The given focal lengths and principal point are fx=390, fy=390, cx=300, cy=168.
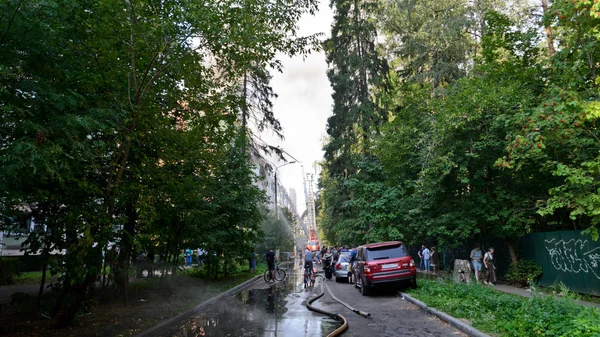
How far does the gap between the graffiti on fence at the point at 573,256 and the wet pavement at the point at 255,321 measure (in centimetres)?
834

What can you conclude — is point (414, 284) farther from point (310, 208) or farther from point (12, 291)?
point (310, 208)

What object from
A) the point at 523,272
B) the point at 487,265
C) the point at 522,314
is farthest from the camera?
the point at 487,265

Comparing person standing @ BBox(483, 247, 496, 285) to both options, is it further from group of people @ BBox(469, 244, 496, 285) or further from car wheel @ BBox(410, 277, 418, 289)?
car wheel @ BBox(410, 277, 418, 289)

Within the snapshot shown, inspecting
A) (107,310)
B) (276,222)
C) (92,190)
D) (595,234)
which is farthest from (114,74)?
(276,222)

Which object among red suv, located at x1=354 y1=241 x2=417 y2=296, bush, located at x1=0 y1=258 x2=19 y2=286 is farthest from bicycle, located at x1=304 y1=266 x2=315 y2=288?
bush, located at x1=0 y1=258 x2=19 y2=286

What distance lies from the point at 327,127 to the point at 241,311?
21736mm

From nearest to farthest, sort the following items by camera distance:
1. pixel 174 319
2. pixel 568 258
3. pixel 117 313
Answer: pixel 174 319 < pixel 117 313 < pixel 568 258

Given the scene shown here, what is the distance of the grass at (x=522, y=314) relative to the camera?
5.69 metres

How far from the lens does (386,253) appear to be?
565 inches

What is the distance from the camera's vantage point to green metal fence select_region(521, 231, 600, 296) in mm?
11633

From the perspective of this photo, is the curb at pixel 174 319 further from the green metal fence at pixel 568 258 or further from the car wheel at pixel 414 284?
the green metal fence at pixel 568 258

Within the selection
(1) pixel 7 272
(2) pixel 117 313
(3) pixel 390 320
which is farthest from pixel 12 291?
(3) pixel 390 320

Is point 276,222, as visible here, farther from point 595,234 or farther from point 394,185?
point 595,234

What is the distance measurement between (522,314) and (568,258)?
7577mm
